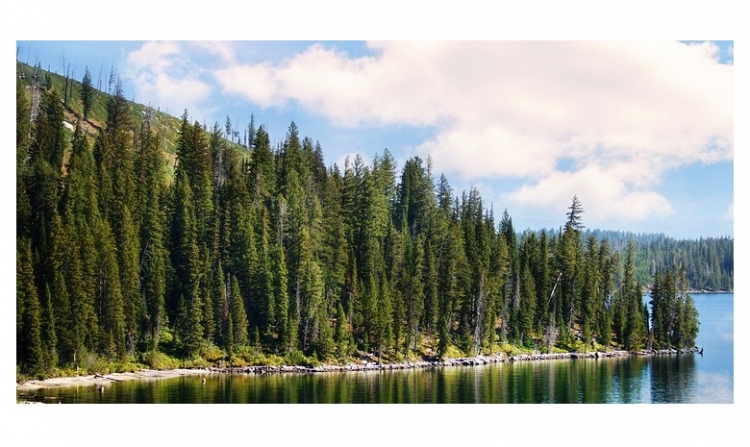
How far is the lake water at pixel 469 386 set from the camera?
58.3 metres

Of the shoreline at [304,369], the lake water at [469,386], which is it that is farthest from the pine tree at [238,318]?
the lake water at [469,386]

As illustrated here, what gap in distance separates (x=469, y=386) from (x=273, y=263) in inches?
1103

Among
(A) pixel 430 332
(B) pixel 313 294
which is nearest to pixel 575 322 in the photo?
(A) pixel 430 332

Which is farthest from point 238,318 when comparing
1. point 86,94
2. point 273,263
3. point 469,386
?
point 86,94

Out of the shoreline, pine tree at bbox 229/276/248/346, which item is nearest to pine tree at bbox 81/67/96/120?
pine tree at bbox 229/276/248/346

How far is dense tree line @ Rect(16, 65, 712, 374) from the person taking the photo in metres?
71.6

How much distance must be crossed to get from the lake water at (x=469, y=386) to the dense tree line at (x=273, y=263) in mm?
7382

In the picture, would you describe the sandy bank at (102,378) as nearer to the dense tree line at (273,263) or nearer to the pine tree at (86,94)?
the dense tree line at (273,263)

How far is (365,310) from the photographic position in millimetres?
85062

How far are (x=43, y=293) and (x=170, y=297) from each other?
54.1 ft
